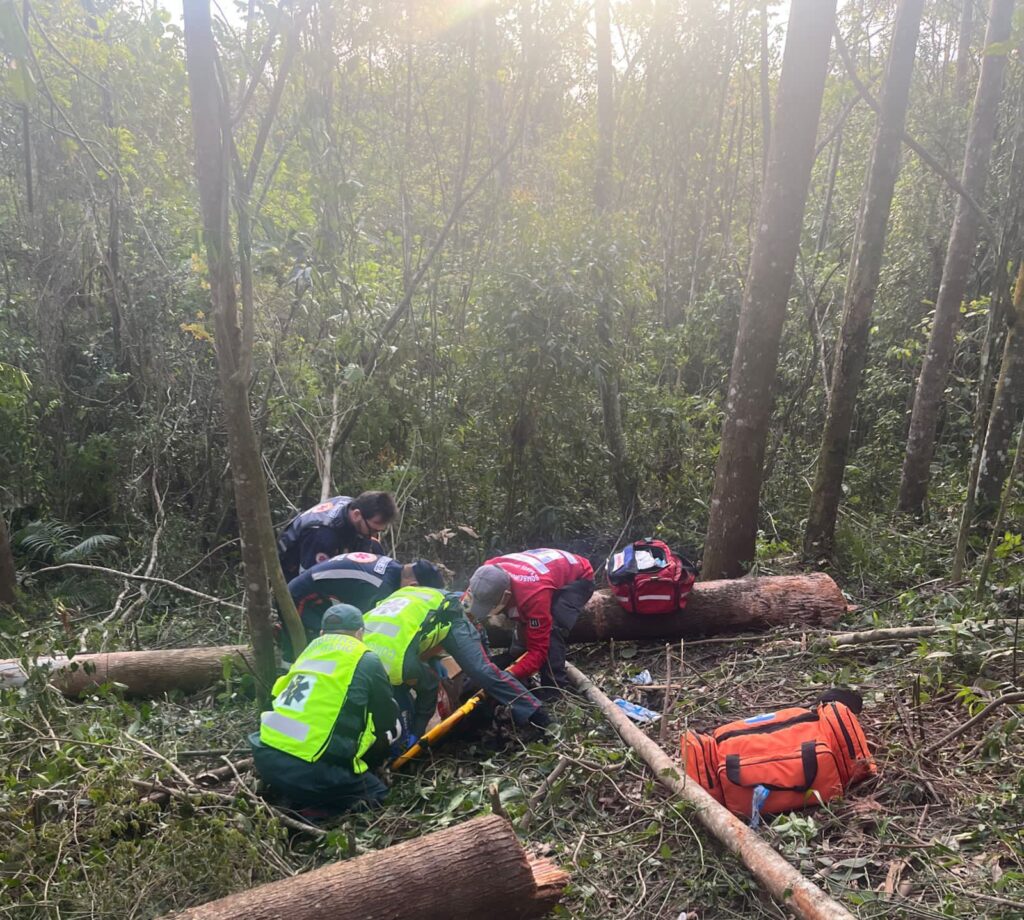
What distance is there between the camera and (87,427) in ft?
29.3

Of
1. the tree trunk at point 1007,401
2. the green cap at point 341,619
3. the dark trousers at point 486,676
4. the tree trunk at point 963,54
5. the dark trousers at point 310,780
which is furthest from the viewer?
the tree trunk at point 963,54

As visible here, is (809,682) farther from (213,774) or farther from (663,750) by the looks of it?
(213,774)

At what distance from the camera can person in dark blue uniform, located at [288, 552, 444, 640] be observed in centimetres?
482

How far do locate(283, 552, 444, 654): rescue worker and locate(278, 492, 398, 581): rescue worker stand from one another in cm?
38

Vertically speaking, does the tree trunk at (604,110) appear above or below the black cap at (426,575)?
above

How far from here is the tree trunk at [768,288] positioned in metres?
5.50

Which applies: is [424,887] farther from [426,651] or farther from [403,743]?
[426,651]

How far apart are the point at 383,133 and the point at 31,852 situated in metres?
8.61

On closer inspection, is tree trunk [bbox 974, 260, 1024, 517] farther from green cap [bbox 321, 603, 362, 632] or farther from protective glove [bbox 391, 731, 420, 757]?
green cap [bbox 321, 603, 362, 632]

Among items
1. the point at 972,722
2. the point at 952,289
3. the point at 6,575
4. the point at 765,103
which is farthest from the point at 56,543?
the point at 952,289

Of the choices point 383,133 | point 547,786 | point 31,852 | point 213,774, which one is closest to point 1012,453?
point 547,786

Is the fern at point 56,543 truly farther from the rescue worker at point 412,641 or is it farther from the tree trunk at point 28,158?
the rescue worker at point 412,641

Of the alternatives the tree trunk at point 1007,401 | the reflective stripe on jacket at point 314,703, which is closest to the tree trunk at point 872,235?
the tree trunk at point 1007,401

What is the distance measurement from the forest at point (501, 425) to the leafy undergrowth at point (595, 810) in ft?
0.07
